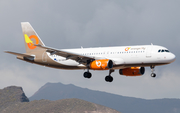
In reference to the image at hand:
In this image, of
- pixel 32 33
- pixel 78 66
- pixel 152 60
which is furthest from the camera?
pixel 32 33

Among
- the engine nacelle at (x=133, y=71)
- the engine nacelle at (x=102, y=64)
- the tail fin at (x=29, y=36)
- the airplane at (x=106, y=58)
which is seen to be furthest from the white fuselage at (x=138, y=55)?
the tail fin at (x=29, y=36)

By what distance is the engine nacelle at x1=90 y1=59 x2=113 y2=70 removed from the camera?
233 ft

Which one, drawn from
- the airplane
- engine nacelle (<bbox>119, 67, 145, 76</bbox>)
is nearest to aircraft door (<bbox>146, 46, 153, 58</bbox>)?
the airplane

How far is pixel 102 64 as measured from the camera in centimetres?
7125

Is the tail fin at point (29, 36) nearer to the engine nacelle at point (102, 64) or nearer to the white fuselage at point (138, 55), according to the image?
the white fuselage at point (138, 55)

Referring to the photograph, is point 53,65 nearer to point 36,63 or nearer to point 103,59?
point 36,63

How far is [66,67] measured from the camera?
79.8m

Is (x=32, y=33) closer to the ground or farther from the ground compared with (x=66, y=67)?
farther from the ground

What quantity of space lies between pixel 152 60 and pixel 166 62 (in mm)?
2848

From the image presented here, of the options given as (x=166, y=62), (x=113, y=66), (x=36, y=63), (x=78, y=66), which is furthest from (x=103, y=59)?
(x=36, y=63)

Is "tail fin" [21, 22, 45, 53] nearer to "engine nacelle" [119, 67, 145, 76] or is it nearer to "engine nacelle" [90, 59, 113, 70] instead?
"engine nacelle" [90, 59, 113, 70]

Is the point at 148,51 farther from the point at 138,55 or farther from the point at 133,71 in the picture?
the point at 133,71

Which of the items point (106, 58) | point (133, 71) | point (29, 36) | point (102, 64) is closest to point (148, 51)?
point (106, 58)

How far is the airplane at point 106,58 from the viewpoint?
71000 mm
